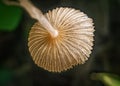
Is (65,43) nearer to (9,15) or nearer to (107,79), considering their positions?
(107,79)

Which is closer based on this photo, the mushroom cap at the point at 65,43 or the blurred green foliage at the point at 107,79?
the mushroom cap at the point at 65,43

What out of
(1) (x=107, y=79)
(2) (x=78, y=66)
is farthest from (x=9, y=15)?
(1) (x=107, y=79)

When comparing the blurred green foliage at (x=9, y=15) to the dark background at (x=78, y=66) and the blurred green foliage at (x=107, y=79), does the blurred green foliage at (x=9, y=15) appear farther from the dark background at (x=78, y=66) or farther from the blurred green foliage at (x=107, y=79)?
the blurred green foliage at (x=107, y=79)

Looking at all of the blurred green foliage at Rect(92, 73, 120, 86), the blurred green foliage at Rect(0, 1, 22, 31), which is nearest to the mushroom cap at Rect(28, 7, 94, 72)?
the blurred green foliage at Rect(92, 73, 120, 86)

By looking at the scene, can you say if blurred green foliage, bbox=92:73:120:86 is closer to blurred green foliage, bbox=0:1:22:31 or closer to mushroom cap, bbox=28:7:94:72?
mushroom cap, bbox=28:7:94:72

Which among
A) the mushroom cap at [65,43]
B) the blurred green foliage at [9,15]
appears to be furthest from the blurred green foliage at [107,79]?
the blurred green foliage at [9,15]
